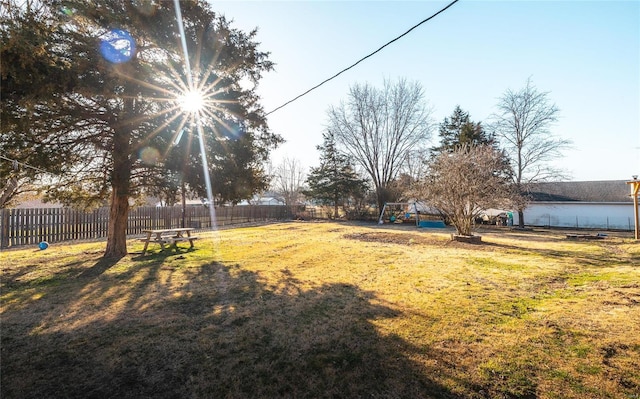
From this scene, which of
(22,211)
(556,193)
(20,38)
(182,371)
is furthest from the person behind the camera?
(556,193)

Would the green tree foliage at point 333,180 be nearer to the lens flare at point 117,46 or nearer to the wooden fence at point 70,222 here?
the wooden fence at point 70,222

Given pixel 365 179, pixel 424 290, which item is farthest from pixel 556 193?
pixel 424 290

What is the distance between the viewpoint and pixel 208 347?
3.29 metres

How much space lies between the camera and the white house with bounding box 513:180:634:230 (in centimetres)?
2567

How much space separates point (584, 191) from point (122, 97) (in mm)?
38484

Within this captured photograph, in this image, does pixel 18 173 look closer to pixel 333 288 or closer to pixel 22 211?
pixel 22 211

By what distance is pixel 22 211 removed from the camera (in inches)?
461

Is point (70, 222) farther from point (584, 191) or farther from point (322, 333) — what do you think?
point (584, 191)

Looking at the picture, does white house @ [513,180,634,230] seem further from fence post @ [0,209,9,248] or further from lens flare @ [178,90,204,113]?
fence post @ [0,209,9,248]

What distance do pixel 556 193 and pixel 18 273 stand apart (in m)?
39.5

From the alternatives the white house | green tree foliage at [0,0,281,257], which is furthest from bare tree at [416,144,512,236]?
the white house

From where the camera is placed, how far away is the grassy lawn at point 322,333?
2602mm

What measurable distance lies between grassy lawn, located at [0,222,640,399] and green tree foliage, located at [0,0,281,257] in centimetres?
286

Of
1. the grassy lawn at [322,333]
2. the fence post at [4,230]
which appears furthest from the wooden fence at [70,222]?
the grassy lawn at [322,333]
